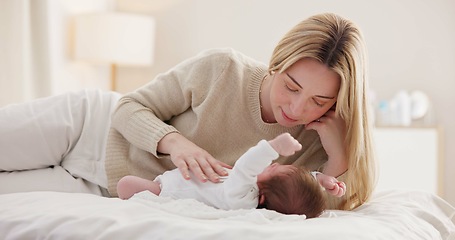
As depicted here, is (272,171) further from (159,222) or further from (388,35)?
(388,35)

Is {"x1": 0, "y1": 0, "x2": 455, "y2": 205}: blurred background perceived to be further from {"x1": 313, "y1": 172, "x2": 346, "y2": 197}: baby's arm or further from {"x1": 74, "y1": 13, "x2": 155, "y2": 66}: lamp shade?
{"x1": 313, "y1": 172, "x2": 346, "y2": 197}: baby's arm

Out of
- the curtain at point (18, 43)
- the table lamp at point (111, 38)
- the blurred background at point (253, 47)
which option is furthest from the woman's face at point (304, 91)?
the table lamp at point (111, 38)

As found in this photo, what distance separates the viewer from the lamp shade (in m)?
4.12

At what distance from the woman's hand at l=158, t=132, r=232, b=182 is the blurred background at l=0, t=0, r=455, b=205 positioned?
219 cm

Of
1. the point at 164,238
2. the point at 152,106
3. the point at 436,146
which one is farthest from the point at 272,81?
the point at 436,146

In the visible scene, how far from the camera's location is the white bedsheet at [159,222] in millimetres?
1046

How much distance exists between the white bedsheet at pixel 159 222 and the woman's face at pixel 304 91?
281 millimetres

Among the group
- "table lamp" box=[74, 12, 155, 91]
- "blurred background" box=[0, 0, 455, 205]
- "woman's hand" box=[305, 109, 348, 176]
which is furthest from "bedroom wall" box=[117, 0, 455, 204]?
"woman's hand" box=[305, 109, 348, 176]

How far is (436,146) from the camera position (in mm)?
3643

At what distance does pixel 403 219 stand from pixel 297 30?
523 millimetres

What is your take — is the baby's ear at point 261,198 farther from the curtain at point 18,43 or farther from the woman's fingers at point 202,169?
the curtain at point 18,43

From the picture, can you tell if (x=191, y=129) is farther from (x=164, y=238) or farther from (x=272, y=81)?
(x=164, y=238)

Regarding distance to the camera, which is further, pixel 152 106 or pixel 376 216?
pixel 152 106

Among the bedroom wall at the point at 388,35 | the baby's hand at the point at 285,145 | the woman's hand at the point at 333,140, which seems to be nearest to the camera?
the baby's hand at the point at 285,145
